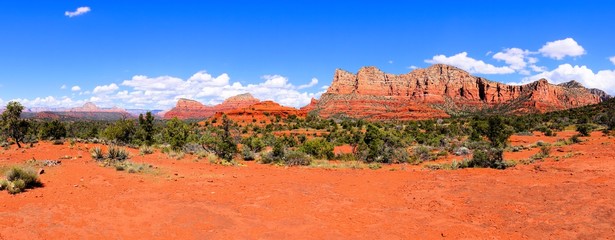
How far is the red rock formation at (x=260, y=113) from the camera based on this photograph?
9096 centimetres

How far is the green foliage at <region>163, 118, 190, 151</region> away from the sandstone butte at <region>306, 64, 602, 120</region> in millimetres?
80632

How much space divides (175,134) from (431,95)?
127472 millimetres

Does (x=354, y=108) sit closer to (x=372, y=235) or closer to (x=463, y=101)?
(x=463, y=101)

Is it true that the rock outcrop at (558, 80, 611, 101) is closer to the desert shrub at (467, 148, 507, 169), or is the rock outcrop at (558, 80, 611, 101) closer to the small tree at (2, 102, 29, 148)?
the desert shrub at (467, 148, 507, 169)

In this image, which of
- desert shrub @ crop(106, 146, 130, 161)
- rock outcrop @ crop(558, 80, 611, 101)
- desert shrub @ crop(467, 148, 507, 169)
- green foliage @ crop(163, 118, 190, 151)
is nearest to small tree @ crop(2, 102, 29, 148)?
green foliage @ crop(163, 118, 190, 151)

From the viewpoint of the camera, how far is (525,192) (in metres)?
12.0

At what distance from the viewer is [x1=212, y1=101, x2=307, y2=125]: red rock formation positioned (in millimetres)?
90956

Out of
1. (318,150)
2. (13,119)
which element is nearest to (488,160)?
(318,150)

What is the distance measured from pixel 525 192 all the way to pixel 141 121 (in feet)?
121

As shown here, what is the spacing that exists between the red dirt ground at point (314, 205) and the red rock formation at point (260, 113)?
73.1 meters

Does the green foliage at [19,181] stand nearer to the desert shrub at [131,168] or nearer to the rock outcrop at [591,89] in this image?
the desert shrub at [131,168]

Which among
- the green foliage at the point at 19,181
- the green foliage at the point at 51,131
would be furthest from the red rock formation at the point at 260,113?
the green foliage at the point at 19,181

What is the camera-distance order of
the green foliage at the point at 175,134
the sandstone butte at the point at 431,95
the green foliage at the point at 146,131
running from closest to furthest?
the green foliage at the point at 175,134
the green foliage at the point at 146,131
the sandstone butte at the point at 431,95

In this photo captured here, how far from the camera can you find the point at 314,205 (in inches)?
436
